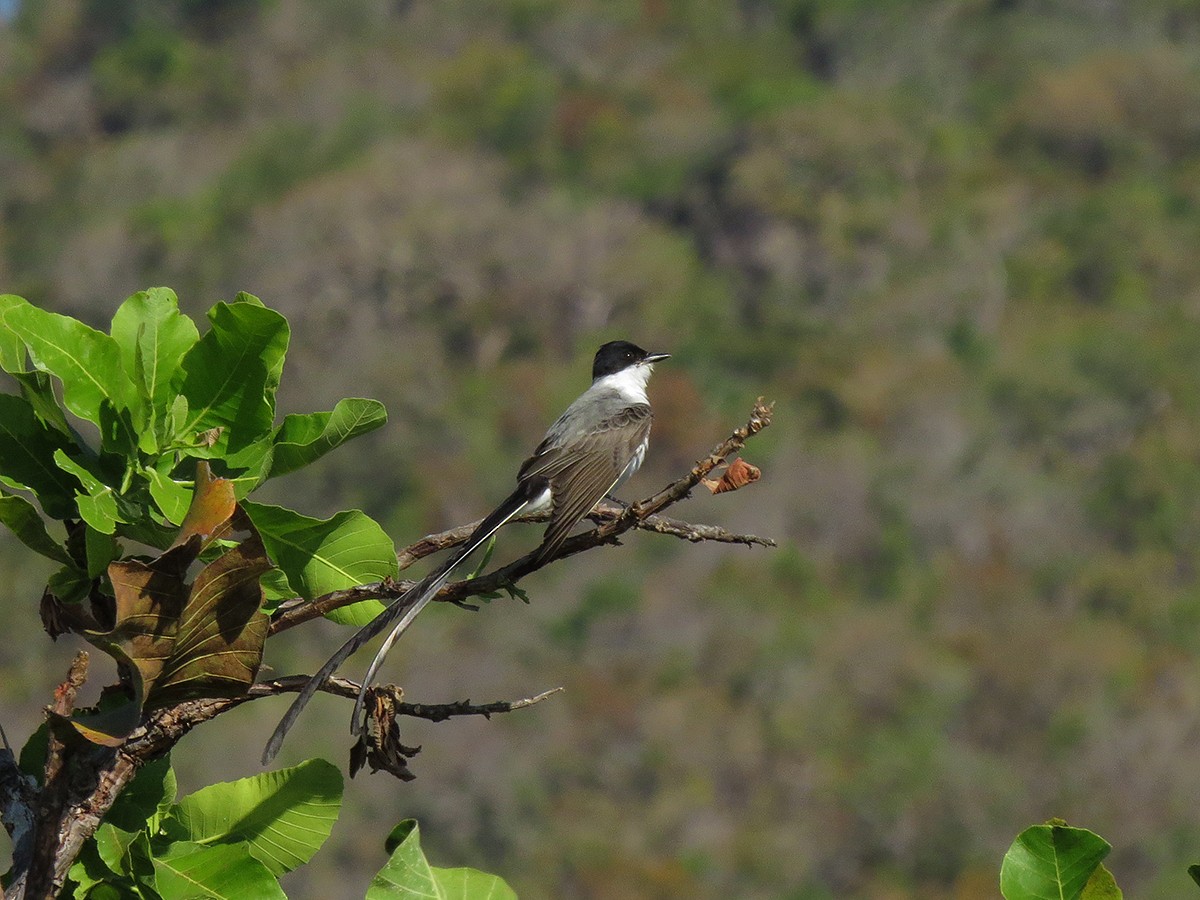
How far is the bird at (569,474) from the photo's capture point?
10.6 ft

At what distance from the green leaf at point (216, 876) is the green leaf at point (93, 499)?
0.58m

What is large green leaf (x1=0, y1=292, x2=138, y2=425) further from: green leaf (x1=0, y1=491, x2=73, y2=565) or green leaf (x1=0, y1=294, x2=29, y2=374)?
green leaf (x1=0, y1=491, x2=73, y2=565)

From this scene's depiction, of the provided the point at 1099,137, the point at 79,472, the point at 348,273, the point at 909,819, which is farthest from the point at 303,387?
the point at 79,472

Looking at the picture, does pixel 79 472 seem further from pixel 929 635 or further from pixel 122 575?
pixel 929 635

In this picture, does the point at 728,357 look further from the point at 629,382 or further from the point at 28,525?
the point at 28,525

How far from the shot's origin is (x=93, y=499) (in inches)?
119

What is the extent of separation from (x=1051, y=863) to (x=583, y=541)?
0.97 m

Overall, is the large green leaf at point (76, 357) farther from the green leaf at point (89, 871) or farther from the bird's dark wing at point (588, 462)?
the bird's dark wing at point (588, 462)

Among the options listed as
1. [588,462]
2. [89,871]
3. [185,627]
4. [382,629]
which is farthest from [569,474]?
[185,627]

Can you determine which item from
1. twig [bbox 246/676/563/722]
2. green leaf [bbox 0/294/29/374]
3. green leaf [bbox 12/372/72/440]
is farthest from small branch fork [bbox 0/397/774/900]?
green leaf [bbox 0/294/29/374]

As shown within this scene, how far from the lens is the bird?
3.23 m

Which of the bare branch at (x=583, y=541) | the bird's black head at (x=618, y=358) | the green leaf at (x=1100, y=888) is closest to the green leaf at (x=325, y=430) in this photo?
the bare branch at (x=583, y=541)

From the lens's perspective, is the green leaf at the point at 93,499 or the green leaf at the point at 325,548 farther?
the green leaf at the point at 325,548

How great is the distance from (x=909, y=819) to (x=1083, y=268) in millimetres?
34151
